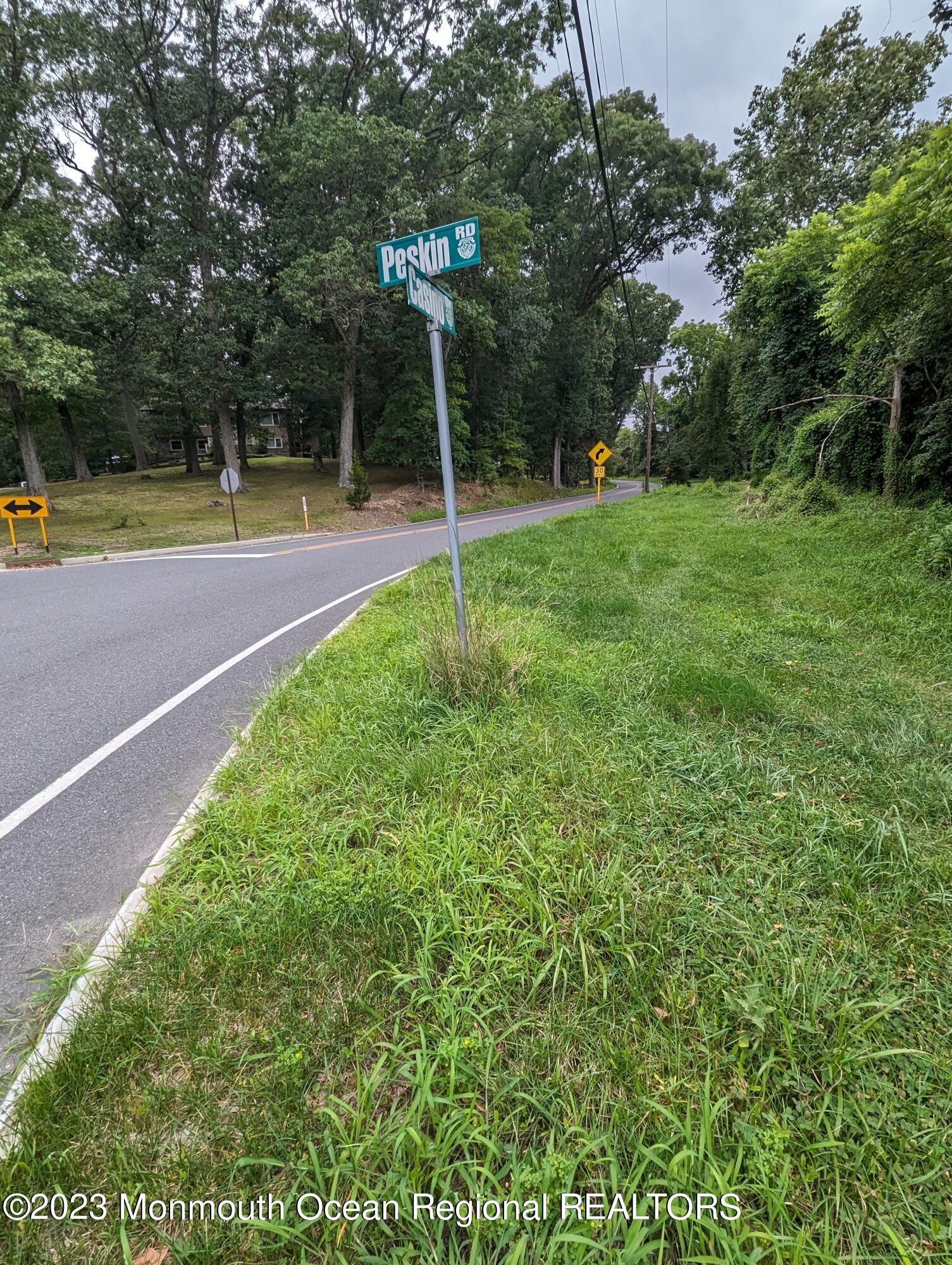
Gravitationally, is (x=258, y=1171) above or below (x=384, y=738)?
below

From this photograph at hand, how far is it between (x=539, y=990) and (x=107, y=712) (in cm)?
366

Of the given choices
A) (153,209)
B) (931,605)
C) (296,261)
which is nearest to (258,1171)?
(931,605)

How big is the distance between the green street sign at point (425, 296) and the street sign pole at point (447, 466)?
0.06 m

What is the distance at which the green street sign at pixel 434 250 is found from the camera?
2828mm

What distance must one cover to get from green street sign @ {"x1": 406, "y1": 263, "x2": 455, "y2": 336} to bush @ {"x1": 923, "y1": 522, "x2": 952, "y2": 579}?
20.0 feet

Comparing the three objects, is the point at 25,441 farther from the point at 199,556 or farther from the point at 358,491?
the point at 199,556

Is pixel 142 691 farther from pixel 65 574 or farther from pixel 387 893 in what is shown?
pixel 65 574

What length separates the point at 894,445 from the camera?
9438 mm

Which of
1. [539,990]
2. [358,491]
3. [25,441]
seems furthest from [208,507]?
[539,990]

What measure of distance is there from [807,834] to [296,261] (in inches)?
868

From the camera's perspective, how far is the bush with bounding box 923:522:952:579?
19.3 ft

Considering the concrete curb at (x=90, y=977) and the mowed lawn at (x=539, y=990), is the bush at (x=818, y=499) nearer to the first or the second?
the mowed lawn at (x=539, y=990)

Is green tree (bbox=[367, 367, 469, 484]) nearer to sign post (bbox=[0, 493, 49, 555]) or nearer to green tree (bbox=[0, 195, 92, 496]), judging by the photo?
green tree (bbox=[0, 195, 92, 496])

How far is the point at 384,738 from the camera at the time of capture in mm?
3113
